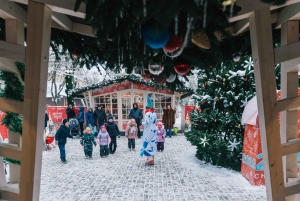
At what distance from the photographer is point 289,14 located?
2.20 meters

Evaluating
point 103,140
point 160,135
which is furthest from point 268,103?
point 160,135

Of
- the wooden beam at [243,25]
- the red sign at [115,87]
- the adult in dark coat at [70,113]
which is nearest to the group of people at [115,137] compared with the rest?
the red sign at [115,87]

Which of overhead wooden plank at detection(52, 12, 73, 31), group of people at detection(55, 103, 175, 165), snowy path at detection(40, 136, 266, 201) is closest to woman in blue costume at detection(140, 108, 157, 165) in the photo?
group of people at detection(55, 103, 175, 165)

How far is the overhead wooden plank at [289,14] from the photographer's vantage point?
208cm

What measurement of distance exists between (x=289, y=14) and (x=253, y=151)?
3.73 meters

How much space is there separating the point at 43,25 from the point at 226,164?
616cm

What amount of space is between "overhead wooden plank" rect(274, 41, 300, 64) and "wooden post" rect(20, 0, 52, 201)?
1.87 m

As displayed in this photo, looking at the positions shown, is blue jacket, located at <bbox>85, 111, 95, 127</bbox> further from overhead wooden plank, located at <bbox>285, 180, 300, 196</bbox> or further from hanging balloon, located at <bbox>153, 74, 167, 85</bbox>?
overhead wooden plank, located at <bbox>285, 180, 300, 196</bbox>

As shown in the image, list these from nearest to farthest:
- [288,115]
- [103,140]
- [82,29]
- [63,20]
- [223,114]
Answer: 1. [63,20]
2. [82,29]
3. [288,115]
4. [223,114]
5. [103,140]

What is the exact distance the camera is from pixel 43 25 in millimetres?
1931

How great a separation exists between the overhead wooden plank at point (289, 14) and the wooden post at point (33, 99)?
2026mm

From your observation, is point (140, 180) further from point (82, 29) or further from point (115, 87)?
point (115, 87)

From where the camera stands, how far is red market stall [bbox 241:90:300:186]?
16.9 ft

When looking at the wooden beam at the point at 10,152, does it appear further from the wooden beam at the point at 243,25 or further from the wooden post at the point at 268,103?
the wooden beam at the point at 243,25
